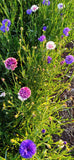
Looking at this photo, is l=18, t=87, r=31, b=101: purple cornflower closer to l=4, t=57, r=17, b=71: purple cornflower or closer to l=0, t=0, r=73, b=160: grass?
l=0, t=0, r=73, b=160: grass

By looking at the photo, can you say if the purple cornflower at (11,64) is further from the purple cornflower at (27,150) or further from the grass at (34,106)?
the purple cornflower at (27,150)

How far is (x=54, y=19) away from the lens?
1891 mm

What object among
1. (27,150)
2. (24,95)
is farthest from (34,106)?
(27,150)

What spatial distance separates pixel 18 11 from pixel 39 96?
129cm

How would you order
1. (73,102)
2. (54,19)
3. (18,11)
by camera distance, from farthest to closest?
(18,11) < (54,19) < (73,102)

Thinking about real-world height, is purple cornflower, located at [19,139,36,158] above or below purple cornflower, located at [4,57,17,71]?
below

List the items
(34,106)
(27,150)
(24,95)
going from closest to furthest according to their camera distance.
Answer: (27,150) < (24,95) < (34,106)

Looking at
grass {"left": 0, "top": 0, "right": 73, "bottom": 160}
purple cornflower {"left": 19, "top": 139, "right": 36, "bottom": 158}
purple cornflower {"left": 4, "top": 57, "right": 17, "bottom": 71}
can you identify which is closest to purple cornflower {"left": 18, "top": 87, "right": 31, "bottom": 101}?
grass {"left": 0, "top": 0, "right": 73, "bottom": 160}

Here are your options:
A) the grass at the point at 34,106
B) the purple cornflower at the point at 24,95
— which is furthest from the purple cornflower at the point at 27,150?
the purple cornflower at the point at 24,95

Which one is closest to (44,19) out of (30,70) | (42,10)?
(42,10)

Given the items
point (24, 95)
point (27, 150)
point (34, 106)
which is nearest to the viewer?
point (27, 150)

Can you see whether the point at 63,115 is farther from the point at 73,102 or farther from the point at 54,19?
the point at 54,19

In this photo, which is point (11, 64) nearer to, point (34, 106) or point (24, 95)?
point (24, 95)

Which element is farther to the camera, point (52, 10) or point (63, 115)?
point (52, 10)
